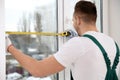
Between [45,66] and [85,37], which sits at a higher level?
Result: [85,37]

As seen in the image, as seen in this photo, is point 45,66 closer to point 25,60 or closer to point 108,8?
point 25,60

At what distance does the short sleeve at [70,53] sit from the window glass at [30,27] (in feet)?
2.54

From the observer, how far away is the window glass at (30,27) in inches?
77.8

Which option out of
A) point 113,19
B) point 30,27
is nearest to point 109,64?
point 30,27

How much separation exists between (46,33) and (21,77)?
1.51 feet

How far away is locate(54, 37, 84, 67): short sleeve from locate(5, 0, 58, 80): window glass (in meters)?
0.78

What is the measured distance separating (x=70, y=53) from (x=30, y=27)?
88 cm

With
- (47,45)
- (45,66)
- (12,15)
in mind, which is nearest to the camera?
(45,66)

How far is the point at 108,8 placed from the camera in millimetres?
2373

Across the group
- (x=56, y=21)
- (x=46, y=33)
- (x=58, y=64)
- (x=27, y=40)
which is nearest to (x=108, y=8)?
(x=56, y=21)

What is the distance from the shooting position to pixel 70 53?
127cm

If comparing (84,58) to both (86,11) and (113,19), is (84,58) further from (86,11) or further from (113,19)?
(113,19)

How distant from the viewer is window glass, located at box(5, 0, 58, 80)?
6.48ft

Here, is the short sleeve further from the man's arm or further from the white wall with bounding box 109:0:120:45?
the white wall with bounding box 109:0:120:45
